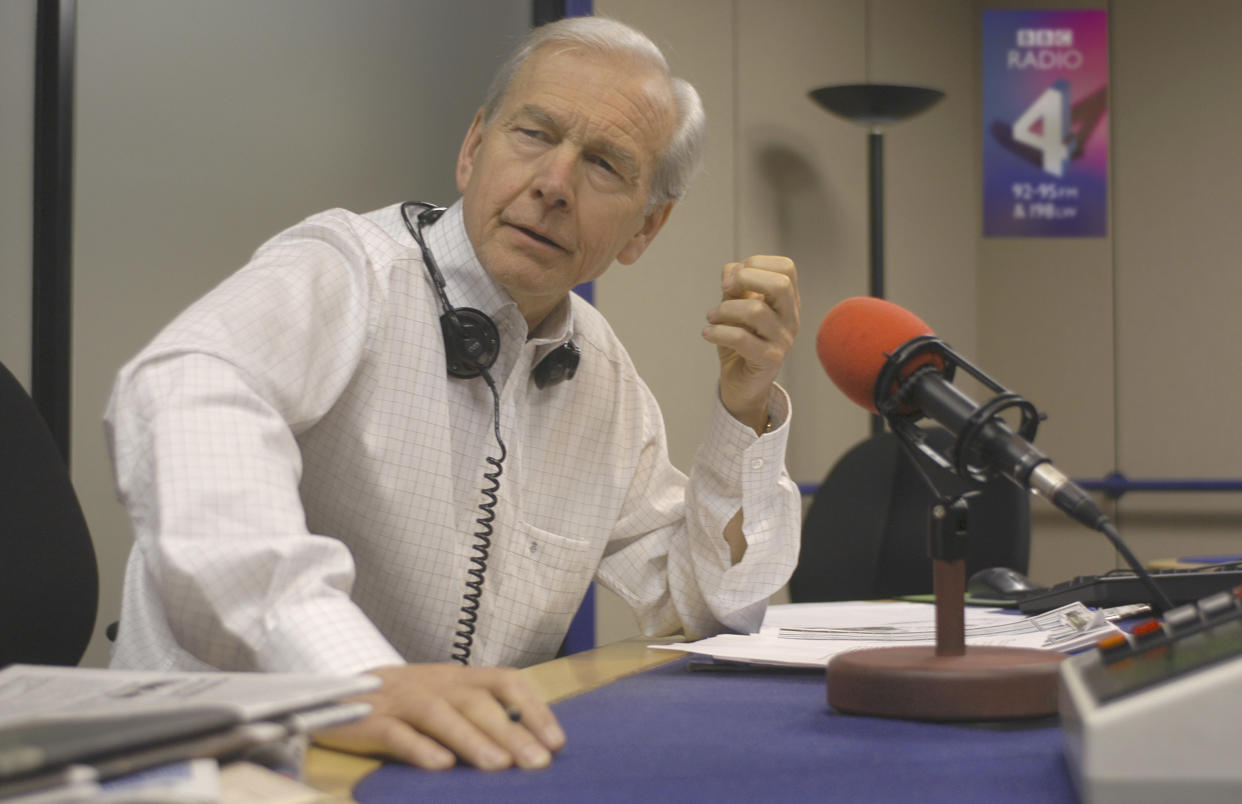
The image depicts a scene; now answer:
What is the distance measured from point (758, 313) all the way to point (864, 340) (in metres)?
0.41

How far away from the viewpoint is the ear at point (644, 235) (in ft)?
6.06

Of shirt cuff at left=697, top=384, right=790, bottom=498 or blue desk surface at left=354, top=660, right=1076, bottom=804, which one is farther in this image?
shirt cuff at left=697, top=384, right=790, bottom=498

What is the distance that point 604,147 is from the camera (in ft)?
5.28

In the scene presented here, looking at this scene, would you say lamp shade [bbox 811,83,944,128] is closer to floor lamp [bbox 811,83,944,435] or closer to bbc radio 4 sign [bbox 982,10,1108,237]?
floor lamp [bbox 811,83,944,435]

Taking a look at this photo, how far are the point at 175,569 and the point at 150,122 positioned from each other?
2.07m

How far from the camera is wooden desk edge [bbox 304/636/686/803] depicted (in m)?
0.72

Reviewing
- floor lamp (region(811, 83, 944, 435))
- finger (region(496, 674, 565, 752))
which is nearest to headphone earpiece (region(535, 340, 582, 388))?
finger (region(496, 674, 565, 752))

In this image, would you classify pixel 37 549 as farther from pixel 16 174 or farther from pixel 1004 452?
pixel 1004 452

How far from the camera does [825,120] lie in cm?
400

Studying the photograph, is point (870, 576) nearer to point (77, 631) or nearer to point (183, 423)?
point (77, 631)

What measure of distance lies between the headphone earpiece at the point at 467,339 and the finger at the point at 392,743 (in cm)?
72

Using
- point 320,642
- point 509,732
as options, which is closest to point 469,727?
point 509,732

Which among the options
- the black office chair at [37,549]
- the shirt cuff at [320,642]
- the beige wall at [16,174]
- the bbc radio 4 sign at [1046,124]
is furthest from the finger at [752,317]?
the bbc radio 4 sign at [1046,124]

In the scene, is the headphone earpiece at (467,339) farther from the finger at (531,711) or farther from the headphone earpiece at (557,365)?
the finger at (531,711)
